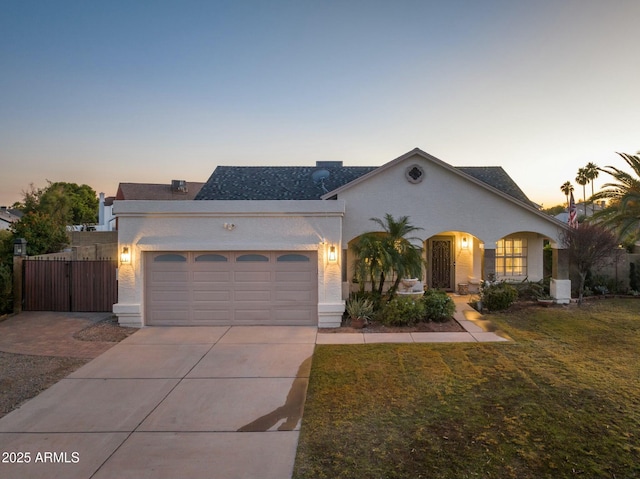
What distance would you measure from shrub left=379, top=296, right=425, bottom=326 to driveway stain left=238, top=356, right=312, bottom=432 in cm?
459

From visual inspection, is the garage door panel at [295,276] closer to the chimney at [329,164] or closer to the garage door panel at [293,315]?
the garage door panel at [293,315]

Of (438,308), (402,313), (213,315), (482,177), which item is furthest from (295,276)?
(482,177)

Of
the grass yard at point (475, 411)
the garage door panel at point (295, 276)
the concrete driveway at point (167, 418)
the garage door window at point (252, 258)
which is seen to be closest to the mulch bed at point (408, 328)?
the grass yard at point (475, 411)

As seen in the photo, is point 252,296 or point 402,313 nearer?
point 402,313

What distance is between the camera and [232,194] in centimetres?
1619

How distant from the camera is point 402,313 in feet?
32.9

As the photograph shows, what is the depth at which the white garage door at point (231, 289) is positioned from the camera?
1018 centimetres

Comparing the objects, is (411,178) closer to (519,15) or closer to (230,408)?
(519,15)

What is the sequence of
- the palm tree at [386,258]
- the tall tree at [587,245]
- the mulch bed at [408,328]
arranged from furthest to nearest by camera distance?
the tall tree at [587,245]
the palm tree at [386,258]
the mulch bed at [408,328]

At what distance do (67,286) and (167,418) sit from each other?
9.24 metres

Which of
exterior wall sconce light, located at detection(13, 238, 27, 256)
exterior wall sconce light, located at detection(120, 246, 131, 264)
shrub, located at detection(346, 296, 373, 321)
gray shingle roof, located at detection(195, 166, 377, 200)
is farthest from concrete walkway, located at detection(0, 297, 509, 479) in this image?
gray shingle roof, located at detection(195, 166, 377, 200)

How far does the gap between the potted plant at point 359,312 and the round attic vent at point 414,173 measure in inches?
214

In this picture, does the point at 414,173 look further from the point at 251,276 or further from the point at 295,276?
the point at 251,276

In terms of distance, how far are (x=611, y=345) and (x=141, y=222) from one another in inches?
505
